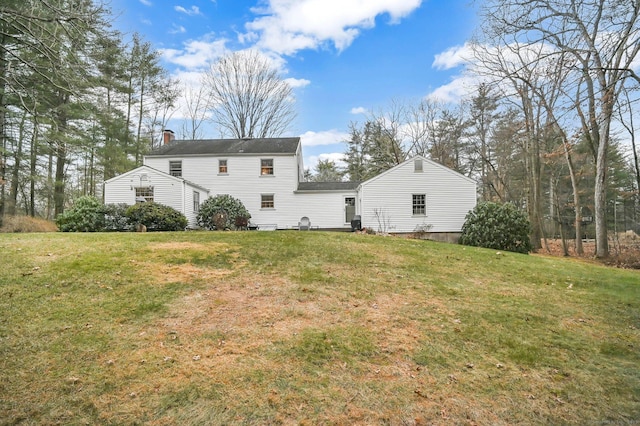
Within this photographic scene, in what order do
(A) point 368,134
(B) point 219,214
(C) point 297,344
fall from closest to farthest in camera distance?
1. (C) point 297,344
2. (B) point 219,214
3. (A) point 368,134

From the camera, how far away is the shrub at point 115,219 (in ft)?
51.5

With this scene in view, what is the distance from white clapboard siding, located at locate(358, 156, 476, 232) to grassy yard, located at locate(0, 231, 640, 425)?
10.7 m

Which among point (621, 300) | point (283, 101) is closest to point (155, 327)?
point (621, 300)

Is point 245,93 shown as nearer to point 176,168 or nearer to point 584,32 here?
point 176,168

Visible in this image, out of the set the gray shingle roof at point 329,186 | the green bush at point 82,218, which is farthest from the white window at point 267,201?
the green bush at point 82,218

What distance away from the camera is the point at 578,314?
19.1 ft

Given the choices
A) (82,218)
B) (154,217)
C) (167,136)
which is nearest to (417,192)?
(154,217)

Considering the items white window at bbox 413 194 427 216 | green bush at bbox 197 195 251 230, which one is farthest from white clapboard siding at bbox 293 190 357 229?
white window at bbox 413 194 427 216

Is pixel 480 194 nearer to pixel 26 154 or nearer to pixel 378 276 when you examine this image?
pixel 378 276

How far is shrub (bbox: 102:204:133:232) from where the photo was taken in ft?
51.5

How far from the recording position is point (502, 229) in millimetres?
14672

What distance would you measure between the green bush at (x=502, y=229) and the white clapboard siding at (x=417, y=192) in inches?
111

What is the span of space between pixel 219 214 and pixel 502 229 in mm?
14359

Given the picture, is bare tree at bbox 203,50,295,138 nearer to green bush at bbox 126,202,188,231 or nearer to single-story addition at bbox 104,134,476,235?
single-story addition at bbox 104,134,476,235
